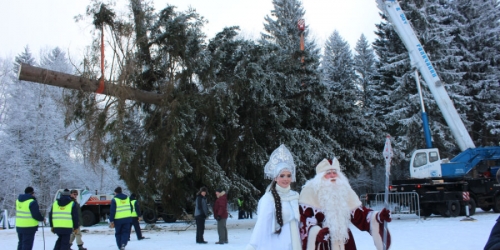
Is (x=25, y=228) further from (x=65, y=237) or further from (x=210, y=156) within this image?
(x=210, y=156)

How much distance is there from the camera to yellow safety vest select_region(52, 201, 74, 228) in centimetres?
892

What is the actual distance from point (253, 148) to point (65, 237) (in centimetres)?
899

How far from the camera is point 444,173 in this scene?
1905 cm

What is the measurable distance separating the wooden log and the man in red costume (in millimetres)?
9959

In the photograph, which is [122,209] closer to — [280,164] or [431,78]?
[280,164]

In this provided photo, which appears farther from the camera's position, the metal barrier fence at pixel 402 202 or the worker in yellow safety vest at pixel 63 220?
the metal barrier fence at pixel 402 202

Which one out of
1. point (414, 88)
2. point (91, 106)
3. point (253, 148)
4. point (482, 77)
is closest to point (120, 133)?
point (91, 106)

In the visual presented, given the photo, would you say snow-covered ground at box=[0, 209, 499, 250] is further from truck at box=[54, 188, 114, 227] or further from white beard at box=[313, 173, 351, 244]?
white beard at box=[313, 173, 351, 244]

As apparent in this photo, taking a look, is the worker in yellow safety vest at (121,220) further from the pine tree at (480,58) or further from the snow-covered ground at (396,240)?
the pine tree at (480,58)

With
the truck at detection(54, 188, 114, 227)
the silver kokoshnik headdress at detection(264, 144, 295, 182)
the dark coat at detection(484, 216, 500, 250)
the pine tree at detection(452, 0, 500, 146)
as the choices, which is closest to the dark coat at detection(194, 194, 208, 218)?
the silver kokoshnik headdress at detection(264, 144, 295, 182)

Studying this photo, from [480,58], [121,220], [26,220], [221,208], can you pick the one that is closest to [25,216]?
[26,220]

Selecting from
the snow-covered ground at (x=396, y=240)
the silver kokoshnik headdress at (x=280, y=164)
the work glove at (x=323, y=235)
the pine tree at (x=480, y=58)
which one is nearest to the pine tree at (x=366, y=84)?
the pine tree at (x=480, y=58)

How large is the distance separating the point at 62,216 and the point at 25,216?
774 mm

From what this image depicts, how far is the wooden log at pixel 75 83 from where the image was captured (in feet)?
39.8
